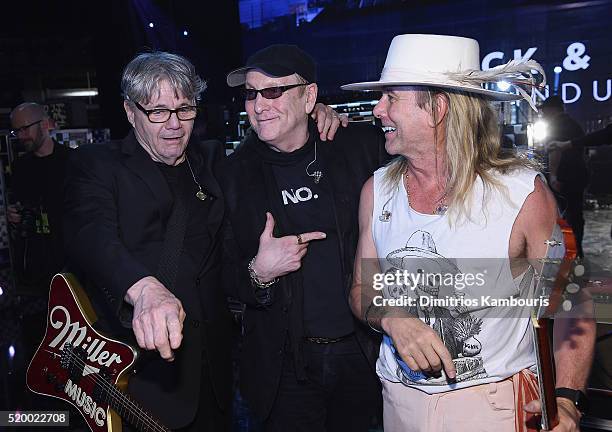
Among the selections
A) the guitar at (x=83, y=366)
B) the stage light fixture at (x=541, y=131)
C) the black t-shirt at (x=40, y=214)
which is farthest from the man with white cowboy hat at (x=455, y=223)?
the stage light fixture at (x=541, y=131)

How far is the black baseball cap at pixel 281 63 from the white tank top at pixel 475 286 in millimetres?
1072

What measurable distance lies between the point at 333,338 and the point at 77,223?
1086 millimetres

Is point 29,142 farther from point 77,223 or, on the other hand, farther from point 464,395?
point 464,395

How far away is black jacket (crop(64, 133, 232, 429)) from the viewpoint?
7.19 feet

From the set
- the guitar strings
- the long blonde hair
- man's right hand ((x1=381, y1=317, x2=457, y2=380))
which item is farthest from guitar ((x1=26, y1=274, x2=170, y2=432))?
the long blonde hair

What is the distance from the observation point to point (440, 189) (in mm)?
1939

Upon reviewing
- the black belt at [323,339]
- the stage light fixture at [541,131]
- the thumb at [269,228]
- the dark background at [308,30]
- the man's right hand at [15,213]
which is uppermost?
the dark background at [308,30]

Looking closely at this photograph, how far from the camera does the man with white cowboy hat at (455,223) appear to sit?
5.58 feet

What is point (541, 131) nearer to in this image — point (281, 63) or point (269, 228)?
point (281, 63)

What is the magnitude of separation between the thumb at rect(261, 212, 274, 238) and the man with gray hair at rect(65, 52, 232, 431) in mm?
192

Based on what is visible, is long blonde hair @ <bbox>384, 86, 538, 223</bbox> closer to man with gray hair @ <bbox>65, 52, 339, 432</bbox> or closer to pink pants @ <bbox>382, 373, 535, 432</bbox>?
pink pants @ <bbox>382, 373, 535, 432</bbox>

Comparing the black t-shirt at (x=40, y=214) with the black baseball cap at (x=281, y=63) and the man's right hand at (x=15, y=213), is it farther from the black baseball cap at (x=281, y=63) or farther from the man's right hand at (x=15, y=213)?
the black baseball cap at (x=281, y=63)

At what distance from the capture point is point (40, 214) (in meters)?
5.22

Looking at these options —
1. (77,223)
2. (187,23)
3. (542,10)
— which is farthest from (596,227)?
(77,223)
